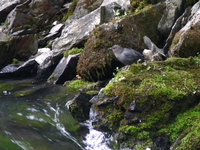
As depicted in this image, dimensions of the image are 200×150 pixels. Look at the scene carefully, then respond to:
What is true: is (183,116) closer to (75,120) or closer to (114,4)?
(75,120)

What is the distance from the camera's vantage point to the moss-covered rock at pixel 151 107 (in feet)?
14.1

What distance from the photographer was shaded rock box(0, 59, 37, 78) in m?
11.5

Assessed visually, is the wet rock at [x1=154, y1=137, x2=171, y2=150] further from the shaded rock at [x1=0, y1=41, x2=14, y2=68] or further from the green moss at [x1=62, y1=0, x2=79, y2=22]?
the green moss at [x1=62, y1=0, x2=79, y2=22]

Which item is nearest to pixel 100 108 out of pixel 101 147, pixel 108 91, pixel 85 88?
pixel 108 91

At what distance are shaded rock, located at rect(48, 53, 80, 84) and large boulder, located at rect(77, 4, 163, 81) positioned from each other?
57cm

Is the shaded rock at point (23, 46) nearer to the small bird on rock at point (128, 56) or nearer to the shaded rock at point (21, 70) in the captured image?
the shaded rock at point (21, 70)

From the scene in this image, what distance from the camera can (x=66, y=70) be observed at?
32.7 feet

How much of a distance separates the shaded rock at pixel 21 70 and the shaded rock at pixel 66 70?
184 cm

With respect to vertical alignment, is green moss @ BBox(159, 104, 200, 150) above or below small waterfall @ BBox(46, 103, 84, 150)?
above

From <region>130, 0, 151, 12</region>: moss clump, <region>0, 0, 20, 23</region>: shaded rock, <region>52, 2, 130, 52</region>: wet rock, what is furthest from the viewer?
<region>0, 0, 20, 23</region>: shaded rock

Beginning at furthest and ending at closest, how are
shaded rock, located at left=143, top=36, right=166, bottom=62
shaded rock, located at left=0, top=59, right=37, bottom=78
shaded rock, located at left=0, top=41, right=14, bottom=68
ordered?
shaded rock, located at left=0, top=41, right=14, bottom=68, shaded rock, located at left=0, top=59, right=37, bottom=78, shaded rock, located at left=143, top=36, right=166, bottom=62

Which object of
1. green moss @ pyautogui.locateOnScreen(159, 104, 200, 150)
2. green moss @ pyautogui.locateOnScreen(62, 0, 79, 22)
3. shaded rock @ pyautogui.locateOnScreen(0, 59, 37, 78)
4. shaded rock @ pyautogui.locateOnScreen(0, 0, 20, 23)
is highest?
shaded rock @ pyautogui.locateOnScreen(0, 0, 20, 23)

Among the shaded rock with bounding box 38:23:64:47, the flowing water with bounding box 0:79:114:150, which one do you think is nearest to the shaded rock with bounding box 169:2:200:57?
the flowing water with bounding box 0:79:114:150

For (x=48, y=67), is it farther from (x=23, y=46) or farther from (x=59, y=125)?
(x=59, y=125)
